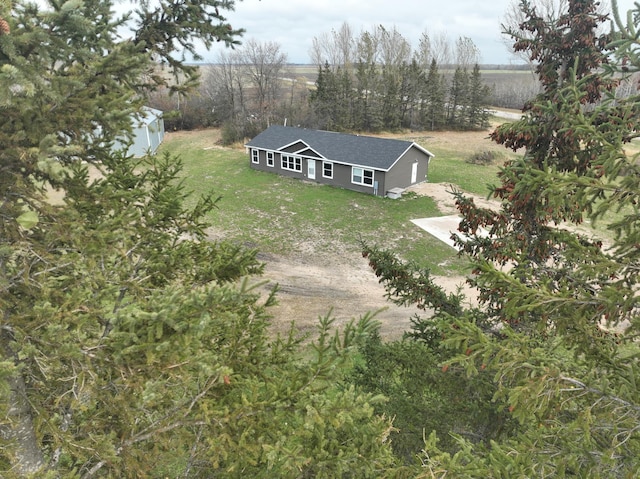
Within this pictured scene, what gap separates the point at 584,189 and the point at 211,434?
458cm

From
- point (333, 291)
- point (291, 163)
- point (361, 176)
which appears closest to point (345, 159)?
point (361, 176)

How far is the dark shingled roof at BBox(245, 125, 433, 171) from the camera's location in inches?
1078

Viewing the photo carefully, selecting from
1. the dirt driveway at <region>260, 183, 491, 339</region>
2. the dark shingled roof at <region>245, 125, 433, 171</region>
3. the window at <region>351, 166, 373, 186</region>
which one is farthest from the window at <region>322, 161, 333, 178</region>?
the dirt driveway at <region>260, 183, 491, 339</region>

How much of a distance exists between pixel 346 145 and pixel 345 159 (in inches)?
76.6

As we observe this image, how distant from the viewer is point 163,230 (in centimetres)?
570

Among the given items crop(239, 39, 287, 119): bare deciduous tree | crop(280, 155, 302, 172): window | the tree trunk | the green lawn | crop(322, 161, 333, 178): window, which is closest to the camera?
the tree trunk

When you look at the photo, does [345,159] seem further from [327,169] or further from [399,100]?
[399,100]

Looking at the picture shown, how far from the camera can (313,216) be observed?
23.8m

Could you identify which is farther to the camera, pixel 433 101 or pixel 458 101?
pixel 458 101

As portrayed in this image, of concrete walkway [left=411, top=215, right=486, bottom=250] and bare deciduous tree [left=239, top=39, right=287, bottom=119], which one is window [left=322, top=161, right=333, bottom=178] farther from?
bare deciduous tree [left=239, top=39, right=287, bottom=119]

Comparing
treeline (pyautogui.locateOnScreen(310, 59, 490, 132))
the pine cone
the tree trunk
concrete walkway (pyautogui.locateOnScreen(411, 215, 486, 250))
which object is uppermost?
treeline (pyautogui.locateOnScreen(310, 59, 490, 132))

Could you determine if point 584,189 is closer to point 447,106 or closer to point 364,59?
point 447,106

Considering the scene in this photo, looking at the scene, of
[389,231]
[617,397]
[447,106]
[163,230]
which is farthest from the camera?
[447,106]

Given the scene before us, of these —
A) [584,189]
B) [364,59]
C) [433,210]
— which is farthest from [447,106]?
[584,189]
